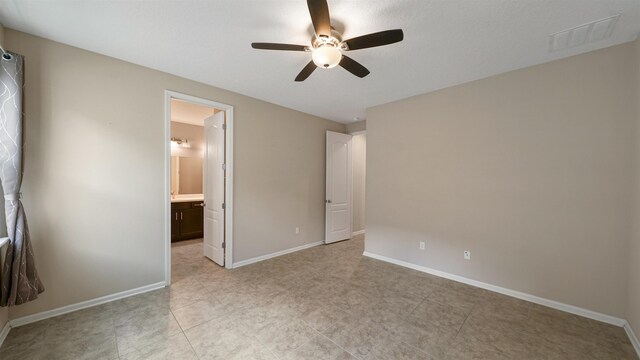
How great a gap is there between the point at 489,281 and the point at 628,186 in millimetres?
1609

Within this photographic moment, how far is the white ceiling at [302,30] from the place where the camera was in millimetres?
1771

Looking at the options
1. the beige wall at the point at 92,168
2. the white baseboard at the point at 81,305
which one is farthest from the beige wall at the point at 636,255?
the white baseboard at the point at 81,305

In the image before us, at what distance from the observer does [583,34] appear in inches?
81.1

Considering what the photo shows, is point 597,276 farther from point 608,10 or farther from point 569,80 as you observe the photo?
point 608,10

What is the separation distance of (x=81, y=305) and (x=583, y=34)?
214 inches

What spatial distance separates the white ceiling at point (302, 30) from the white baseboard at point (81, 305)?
2.60 m

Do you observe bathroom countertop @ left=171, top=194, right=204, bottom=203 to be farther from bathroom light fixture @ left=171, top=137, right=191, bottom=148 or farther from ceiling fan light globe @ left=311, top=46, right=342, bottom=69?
ceiling fan light globe @ left=311, top=46, right=342, bottom=69

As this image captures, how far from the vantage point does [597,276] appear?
2.31m

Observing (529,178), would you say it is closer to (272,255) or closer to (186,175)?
(272,255)

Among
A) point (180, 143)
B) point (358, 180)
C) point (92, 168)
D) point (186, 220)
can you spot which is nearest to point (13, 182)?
point (92, 168)

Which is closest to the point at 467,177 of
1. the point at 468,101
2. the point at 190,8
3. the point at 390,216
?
the point at 468,101

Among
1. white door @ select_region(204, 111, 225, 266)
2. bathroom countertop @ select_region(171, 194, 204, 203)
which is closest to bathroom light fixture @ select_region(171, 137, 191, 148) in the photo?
bathroom countertop @ select_region(171, 194, 204, 203)

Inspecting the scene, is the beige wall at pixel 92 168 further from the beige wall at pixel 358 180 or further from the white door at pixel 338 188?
the beige wall at pixel 358 180

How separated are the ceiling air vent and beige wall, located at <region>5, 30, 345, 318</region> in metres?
3.80
